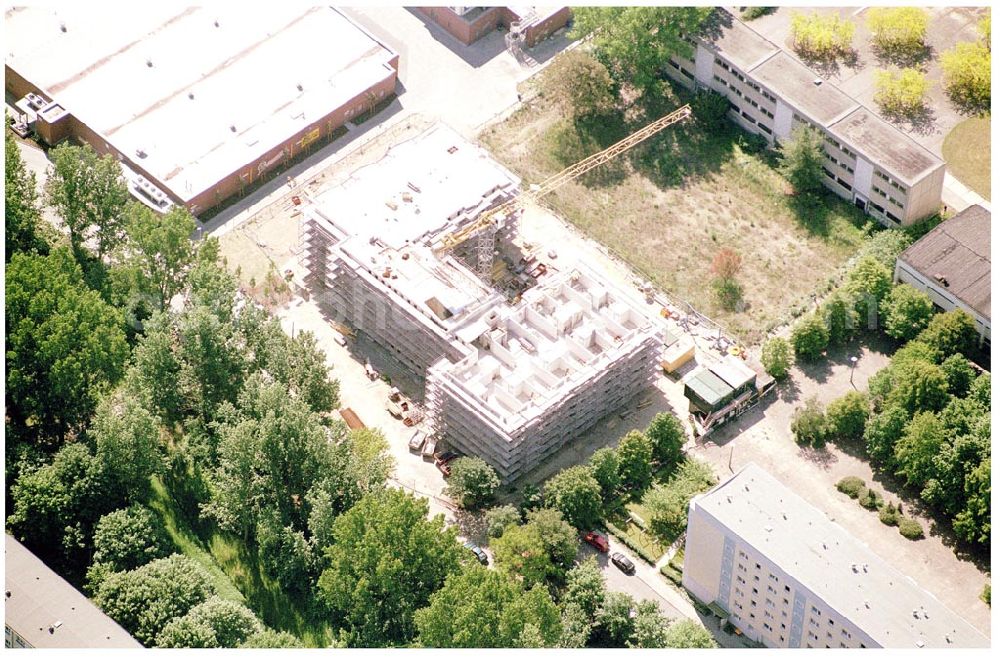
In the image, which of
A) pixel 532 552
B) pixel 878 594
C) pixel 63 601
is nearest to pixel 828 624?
pixel 878 594

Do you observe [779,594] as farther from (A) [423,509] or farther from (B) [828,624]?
(A) [423,509]

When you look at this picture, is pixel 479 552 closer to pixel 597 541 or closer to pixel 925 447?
pixel 597 541

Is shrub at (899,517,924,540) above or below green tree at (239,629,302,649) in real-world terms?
below

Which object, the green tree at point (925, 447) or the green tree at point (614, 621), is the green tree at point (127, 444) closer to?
the green tree at point (614, 621)

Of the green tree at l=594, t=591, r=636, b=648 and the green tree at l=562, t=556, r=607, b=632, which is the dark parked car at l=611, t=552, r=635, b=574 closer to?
the green tree at l=562, t=556, r=607, b=632

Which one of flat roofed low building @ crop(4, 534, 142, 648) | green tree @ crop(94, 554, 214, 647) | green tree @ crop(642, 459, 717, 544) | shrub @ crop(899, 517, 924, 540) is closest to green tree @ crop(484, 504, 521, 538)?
green tree @ crop(642, 459, 717, 544)
